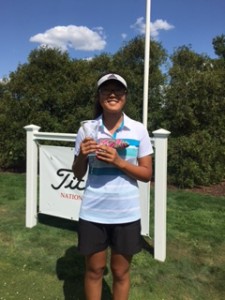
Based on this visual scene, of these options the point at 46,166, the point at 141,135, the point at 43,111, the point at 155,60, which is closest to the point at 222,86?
the point at 155,60

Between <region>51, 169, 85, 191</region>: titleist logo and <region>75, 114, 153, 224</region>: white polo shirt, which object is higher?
<region>75, 114, 153, 224</region>: white polo shirt

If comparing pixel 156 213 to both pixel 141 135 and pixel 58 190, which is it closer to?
pixel 58 190

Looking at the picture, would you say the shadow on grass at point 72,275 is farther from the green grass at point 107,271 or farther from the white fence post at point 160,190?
the white fence post at point 160,190

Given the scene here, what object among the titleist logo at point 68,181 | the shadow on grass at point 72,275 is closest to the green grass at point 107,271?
the shadow on grass at point 72,275

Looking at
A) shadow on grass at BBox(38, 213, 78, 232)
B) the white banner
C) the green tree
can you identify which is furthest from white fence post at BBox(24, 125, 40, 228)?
the green tree

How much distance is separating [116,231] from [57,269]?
1.66 metres

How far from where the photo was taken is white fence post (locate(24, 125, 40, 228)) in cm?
473

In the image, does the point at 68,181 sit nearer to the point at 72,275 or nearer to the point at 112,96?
the point at 72,275

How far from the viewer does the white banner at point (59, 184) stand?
452 cm

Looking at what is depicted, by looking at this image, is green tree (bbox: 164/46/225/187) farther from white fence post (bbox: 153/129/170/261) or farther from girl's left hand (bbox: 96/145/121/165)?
girl's left hand (bbox: 96/145/121/165)

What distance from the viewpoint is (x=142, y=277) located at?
3611 millimetres

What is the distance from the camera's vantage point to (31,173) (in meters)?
4.77

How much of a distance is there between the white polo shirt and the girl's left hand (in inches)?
5.7

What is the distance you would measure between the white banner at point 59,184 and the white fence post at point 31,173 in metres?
0.09
